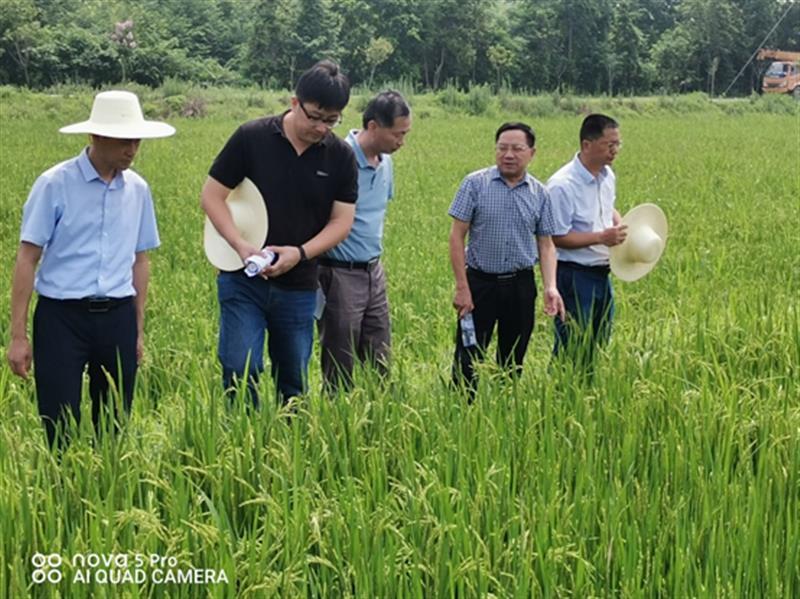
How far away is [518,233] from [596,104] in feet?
109

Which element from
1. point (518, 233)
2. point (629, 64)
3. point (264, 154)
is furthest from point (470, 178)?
point (629, 64)

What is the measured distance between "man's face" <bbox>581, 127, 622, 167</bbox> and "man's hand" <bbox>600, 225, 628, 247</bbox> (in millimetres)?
346

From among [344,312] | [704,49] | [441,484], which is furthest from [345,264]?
[704,49]

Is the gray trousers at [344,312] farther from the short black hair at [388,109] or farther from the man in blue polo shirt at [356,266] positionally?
the short black hair at [388,109]

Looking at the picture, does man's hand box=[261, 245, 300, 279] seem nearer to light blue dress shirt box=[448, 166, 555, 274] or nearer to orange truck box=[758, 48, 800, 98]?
light blue dress shirt box=[448, 166, 555, 274]

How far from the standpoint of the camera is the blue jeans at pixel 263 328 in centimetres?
355

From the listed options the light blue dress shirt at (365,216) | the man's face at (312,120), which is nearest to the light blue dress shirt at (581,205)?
the light blue dress shirt at (365,216)

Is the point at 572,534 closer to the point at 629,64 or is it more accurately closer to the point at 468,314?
the point at 468,314

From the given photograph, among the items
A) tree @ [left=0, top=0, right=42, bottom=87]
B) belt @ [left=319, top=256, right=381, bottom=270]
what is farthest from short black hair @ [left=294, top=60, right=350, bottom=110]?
tree @ [left=0, top=0, right=42, bottom=87]

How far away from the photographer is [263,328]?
3.63 metres

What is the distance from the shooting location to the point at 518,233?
4.11 m

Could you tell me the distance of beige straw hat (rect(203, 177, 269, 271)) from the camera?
3.46 m

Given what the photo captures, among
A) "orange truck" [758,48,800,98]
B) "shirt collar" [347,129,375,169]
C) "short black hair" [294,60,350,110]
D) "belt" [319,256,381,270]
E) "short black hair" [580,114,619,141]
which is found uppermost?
"orange truck" [758,48,800,98]

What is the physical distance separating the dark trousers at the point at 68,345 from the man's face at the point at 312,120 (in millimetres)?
905
